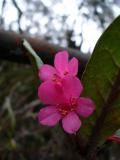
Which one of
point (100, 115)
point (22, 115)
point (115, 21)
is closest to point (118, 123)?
point (100, 115)

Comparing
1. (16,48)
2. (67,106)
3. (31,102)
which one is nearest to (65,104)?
(67,106)

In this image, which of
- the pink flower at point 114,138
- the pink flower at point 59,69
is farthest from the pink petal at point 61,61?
the pink flower at point 114,138

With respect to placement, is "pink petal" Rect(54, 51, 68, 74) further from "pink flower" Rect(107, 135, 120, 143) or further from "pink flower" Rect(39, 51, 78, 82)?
→ "pink flower" Rect(107, 135, 120, 143)

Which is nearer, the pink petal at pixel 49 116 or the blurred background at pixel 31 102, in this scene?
the pink petal at pixel 49 116

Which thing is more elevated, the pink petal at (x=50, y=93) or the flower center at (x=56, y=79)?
the flower center at (x=56, y=79)

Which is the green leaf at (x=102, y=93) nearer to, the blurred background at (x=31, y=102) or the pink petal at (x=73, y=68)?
the pink petal at (x=73, y=68)

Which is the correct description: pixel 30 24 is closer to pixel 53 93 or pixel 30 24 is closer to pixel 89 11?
pixel 89 11
